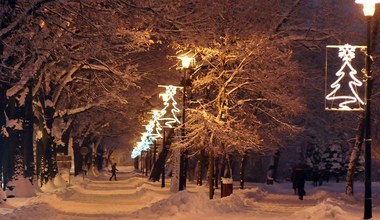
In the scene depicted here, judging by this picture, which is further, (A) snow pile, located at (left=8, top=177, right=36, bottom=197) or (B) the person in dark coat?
(B) the person in dark coat

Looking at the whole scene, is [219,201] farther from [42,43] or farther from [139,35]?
[42,43]

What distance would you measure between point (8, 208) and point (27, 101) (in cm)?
988

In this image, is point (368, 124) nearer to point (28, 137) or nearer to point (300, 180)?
point (28, 137)

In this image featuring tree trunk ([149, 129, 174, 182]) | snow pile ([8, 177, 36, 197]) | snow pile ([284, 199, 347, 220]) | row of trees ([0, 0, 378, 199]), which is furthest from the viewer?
tree trunk ([149, 129, 174, 182])

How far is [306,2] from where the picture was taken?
31.9m

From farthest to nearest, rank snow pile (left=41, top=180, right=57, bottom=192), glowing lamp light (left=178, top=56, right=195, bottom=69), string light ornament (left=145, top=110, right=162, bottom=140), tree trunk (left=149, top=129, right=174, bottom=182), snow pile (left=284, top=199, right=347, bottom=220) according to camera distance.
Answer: tree trunk (left=149, top=129, right=174, bottom=182) → string light ornament (left=145, top=110, right=162, bottom=140) → snow pile (left=41, top=180, right=57, bottom=192) → glowing lamp light (left=178, top=56, right=195, bottom=69) → snow pile (left=284, top=199, right=347, bottom=220)

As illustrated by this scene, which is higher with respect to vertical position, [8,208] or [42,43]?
[42,43]

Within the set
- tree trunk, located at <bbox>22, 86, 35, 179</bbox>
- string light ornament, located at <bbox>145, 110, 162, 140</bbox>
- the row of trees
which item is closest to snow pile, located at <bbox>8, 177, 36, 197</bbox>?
the row of trees

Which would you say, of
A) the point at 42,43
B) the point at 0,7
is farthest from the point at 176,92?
the point at 0,7

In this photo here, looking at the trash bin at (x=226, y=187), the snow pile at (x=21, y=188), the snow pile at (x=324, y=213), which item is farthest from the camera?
the trash bin at (x=226, y=187)

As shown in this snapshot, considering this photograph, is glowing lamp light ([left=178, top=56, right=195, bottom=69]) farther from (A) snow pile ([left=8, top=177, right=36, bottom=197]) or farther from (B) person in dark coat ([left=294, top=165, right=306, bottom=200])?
(B) person in dark coat ([left=294, top=165, right=306, bottom=200])

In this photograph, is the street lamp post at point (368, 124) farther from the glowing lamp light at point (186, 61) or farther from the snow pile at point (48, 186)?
the snow pile at point (48, 186)

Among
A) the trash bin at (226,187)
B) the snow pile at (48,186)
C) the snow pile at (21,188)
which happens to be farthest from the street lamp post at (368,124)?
the snow pile at (48,186)

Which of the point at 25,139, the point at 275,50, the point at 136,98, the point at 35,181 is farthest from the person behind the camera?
the point at 136,98
